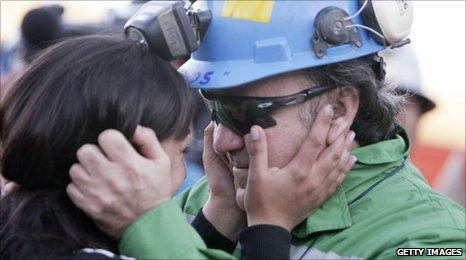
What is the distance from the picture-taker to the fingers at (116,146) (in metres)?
2.36

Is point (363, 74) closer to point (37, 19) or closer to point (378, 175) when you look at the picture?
point (378, 175)

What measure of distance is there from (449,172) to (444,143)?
1289mm

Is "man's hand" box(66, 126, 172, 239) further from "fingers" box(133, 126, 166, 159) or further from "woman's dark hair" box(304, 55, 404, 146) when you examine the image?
"woman's dark hair" box(304, 55, 404, 146)

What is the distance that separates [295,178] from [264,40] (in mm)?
485

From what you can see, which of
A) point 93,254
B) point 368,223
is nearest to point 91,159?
point 93,254

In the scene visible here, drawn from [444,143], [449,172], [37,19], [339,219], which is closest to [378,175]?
[339,219]

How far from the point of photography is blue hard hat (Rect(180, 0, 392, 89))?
2.86m

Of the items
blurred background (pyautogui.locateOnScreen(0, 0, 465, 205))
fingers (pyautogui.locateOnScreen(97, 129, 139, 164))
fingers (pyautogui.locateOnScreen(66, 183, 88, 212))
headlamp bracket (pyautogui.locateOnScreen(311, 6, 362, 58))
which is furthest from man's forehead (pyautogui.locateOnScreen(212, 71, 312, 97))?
blurred background (pyautogui.locateOnScreen(0, 0, 465, 205))

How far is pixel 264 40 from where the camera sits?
289cm

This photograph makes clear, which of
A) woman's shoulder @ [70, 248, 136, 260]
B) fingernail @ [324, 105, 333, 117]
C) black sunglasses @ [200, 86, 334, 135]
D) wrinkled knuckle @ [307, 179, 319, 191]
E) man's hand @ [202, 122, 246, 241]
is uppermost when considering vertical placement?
woman's shoulder @ [70, 248, 136, 260]

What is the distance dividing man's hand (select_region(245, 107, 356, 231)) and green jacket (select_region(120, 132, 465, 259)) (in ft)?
0.23

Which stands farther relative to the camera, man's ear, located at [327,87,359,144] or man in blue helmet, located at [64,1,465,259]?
man's ear, located at [327,87,359,144]

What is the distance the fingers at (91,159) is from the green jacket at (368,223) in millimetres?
196

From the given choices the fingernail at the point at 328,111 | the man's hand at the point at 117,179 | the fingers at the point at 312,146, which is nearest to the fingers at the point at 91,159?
the man's hand at the point at 117,179
